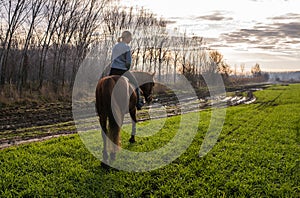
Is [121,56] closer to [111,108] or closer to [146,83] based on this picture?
[111,108]

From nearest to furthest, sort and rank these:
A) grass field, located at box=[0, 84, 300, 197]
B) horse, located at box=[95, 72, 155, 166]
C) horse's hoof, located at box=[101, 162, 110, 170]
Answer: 1. grass field, located at box=[0, 84, 300, 197]
2. horse's hoof, located at box=[101, 162, 110, 170]
3. horse, located at box=[95, 72, 155, 166]

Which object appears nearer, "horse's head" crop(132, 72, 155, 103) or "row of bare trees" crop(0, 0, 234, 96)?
"horse's head" crop(132, 72, 155, 103)

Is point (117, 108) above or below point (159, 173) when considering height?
above

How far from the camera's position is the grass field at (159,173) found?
16.7 ft

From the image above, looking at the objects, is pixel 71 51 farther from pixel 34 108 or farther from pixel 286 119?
pixel 286 119

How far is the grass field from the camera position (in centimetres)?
510

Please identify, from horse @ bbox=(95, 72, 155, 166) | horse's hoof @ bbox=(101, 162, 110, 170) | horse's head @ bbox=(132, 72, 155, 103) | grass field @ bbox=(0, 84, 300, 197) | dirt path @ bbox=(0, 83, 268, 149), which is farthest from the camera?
dirt path @ bbox=(0, 83, 268, 149)

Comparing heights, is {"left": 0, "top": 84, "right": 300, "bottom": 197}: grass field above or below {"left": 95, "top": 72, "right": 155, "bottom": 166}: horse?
below

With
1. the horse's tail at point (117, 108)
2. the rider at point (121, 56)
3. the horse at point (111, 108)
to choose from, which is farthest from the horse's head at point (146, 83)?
the horse at point (111, 108)

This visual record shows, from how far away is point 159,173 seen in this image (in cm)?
610

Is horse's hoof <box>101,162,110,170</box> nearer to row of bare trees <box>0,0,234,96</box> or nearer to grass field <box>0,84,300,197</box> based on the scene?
grass field <box>0,84,300,197</box>

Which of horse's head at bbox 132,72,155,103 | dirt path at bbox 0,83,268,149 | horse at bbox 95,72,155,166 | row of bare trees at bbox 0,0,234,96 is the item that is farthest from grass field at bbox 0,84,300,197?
row of bare trees at bbox 0,0,234,96

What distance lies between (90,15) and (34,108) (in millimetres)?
14525

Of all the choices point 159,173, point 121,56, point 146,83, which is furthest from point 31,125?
point 159,173
